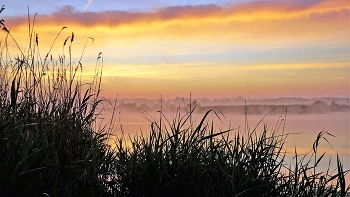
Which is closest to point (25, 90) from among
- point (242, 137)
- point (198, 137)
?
point (198, 137)

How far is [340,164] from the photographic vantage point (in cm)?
361

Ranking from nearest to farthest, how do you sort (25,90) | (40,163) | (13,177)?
1. (13,177)
2. (40,163)
3. (25,90)

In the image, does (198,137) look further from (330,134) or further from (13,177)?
(13,177)

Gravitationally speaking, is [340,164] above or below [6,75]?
below

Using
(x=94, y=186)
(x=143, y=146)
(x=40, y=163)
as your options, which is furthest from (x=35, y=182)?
(x=143, y=146)

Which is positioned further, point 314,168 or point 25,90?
point 25,90

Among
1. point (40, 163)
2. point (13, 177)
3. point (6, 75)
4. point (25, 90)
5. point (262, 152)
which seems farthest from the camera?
point (6, 75)

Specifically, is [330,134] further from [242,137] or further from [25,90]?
[25,90]

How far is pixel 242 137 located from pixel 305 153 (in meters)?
0.60

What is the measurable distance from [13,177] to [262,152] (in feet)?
6.50

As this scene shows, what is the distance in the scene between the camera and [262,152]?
374 centimetres

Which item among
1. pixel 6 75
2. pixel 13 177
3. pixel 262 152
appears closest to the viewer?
pixel 13 177

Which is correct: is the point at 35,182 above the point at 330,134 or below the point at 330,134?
below

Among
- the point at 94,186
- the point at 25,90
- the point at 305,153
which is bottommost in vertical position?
the point at 94,186
